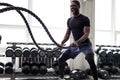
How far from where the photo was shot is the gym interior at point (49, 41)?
521cm

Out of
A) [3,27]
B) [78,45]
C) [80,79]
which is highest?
[3,27]

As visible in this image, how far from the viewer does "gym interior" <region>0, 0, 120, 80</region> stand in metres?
5.21

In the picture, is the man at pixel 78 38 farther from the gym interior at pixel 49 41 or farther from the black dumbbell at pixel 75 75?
the black dumbbell at pixel 75 75

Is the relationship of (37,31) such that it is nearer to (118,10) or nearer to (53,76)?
(53,76)

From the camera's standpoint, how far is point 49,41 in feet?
21.1

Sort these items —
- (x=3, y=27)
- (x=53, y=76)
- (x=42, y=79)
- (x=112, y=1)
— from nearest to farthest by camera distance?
1. (x=42, y=79)
2. (x=53, y=76)
3. (x=3, y=27)
4. (x=112, y=1)

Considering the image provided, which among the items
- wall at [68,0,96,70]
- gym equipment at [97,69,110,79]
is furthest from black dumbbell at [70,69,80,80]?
wall at [68,0,96,70]

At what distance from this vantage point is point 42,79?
201 inches

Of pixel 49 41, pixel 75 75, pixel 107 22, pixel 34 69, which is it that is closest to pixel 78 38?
pixel 75 75

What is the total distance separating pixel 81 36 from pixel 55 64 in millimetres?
1749

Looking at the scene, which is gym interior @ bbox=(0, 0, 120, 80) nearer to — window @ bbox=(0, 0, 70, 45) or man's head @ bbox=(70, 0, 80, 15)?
window @ bbox=(0, 0, 70, 45)

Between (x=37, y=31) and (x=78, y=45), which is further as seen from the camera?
(x=37, y=31)

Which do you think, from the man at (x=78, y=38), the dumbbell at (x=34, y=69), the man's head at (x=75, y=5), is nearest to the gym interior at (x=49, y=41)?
the dumbbell at (x=34, y=69)

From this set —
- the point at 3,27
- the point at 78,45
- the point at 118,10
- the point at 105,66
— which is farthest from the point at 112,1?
the point at 78,45
